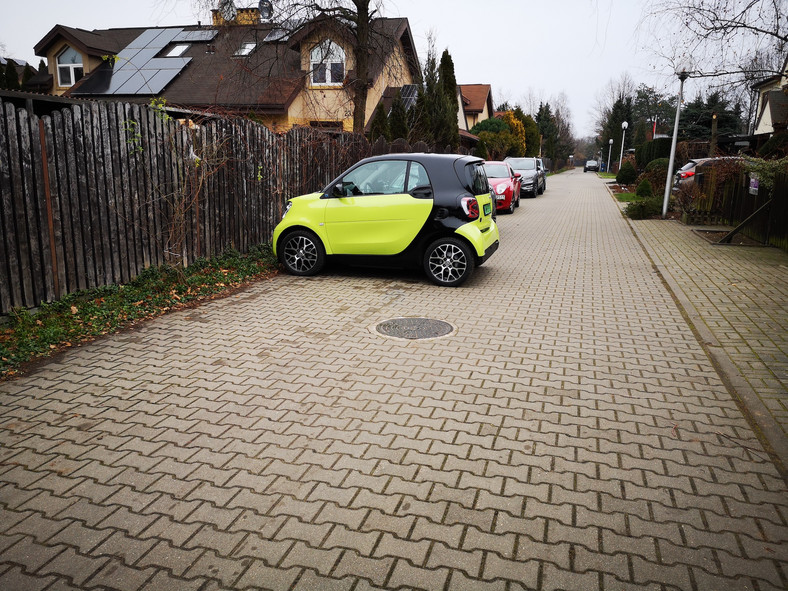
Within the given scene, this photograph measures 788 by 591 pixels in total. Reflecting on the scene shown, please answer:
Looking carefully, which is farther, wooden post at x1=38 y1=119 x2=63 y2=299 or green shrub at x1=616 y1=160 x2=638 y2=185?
green shrub at x1=616 y1=160 x2=638 y2=185

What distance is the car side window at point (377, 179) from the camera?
8.80m

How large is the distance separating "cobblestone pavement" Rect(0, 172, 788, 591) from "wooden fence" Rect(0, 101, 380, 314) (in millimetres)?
1288

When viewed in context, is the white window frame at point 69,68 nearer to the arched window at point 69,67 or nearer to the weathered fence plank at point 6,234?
the arched window at point 69,67

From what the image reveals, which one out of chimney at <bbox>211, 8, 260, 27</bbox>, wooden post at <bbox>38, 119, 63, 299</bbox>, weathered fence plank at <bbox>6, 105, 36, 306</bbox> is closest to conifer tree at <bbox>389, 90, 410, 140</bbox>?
chimney at <bbox>211, 8, 260, 27</bbox>

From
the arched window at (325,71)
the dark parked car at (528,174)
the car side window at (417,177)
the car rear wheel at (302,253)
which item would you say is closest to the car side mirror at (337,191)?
the car rear wheel at (302,253)

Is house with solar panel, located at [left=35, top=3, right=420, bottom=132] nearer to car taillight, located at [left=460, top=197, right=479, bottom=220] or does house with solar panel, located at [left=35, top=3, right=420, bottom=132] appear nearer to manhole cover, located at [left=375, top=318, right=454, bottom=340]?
car taillight, located at [left=460, top=197, right=479, bottom=220]

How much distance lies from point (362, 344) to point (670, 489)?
331 centimetres

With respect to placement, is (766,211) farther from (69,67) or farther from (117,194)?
(69,67)

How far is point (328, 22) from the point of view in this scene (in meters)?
18.3

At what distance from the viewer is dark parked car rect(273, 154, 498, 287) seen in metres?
8.56

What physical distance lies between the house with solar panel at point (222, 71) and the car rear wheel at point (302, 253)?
41.2 feet

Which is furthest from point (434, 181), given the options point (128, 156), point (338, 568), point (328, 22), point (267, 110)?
point (267, 110)

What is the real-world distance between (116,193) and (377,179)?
3.61 metres

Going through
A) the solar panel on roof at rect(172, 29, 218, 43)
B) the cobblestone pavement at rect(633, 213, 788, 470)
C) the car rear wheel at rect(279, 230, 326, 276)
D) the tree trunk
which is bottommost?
the cobblestone pavement at rect(633, 213, 788, 470)
